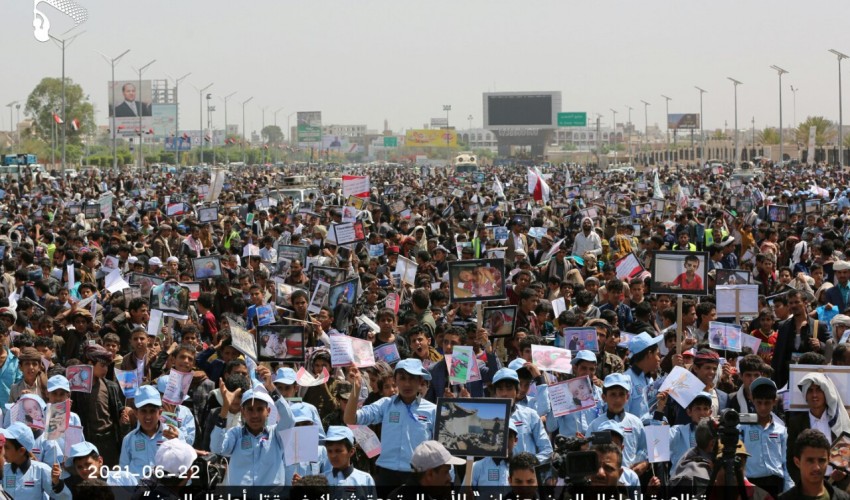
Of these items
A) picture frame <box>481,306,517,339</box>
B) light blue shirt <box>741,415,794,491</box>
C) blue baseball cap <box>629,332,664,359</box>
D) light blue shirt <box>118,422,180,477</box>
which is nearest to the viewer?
light blue shirt <box>741,415,794,491</box>

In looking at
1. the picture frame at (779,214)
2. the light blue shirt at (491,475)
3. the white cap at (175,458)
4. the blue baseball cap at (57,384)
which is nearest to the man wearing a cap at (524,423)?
the light blue shirt at (491,475)

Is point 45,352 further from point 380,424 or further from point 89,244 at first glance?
point 89,244

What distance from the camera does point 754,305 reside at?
12000mm

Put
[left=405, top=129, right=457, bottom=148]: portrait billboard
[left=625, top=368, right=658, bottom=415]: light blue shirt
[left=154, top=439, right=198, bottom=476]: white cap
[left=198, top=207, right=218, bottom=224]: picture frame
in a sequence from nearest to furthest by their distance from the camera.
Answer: [left=154, top=439, right=198, bottom=476]: white cap
[left=625, top=368, right=658, bottom=415]: light blue shirt
[left=198, top=207, right=218, bottom=224]: picture frame
[left=405, top=129, right=457, bottom=148]: portrait billboard

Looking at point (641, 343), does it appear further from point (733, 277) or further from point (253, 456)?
point (733, 277)

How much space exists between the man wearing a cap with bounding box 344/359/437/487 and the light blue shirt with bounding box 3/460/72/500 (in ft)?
6.14

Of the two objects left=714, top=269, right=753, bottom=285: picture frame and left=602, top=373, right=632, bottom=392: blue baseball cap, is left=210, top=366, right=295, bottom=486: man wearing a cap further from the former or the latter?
left=714, top=269, right=753, bottom=285: picture frame

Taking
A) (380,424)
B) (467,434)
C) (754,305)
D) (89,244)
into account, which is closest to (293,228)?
(89,244)

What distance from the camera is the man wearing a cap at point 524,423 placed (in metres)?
8.05

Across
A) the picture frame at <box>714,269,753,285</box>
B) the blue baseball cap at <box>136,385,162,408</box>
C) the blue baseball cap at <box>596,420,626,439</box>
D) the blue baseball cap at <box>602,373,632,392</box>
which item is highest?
the picture frame at <box>714,269,753,285</box>

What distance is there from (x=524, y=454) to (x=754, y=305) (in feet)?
18.2

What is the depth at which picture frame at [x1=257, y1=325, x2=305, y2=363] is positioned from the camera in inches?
400

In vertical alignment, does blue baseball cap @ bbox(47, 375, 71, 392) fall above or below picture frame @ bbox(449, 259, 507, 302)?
below

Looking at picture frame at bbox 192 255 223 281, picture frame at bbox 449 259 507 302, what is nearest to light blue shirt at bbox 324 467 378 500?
picture frame at bbox 449 259 507 302
